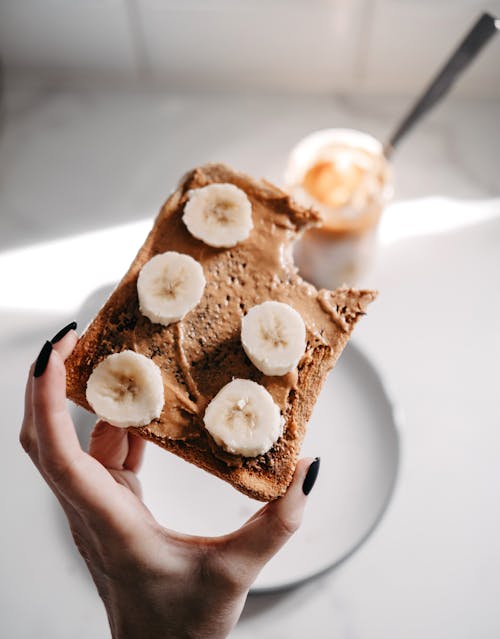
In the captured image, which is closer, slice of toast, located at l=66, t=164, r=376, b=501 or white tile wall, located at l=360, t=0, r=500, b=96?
slice of toast, located at l=66, t=164, r=376, b=501

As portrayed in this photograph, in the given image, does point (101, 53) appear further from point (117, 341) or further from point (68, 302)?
point (117, 341)

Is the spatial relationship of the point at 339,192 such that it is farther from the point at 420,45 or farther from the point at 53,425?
the point at 53,425

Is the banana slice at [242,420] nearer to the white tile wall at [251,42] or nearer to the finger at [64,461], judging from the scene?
the finger at [64,461]

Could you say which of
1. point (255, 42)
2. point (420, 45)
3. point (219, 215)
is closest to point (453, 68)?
point (420, 45)

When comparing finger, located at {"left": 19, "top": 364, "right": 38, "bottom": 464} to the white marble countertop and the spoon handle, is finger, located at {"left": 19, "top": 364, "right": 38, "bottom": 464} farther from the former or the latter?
the spoon handle

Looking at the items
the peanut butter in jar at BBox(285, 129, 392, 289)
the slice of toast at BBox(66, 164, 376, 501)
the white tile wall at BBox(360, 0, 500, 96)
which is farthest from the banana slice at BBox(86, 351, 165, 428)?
the white tile wall at BBox(360, 0, 500, 96)

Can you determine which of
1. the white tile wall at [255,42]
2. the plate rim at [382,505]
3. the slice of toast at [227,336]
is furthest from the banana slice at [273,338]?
the white tile wall at [255,42]

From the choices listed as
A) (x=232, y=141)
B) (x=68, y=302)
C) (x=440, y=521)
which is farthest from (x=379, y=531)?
(x=232, y=141)
